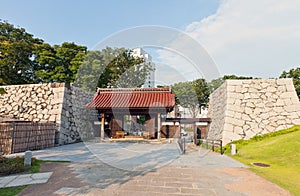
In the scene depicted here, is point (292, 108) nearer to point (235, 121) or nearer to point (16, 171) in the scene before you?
point (235, 121)

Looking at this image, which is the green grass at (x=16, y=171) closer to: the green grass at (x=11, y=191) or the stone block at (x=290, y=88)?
the green grass at (x=11, y=191)

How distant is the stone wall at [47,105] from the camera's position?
13125mm

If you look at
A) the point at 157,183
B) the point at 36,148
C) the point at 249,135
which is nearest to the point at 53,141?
the point at 36,148

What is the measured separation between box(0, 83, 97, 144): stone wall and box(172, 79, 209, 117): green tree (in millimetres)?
20489

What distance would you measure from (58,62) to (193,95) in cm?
2115

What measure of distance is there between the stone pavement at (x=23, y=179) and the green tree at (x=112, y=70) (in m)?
17.6

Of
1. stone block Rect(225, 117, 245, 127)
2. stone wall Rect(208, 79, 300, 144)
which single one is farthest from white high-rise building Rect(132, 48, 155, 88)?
stone block Rect(225, 117, 245, 127)

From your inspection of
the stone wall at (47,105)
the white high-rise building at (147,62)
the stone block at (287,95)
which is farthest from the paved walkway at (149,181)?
the white high-rise building at (147,62)

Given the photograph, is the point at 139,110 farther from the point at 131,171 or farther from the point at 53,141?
the point at 131,171

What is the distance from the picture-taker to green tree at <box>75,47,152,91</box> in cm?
2228

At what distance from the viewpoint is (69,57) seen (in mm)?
22484

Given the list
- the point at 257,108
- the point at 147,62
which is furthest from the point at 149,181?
the point at 147,62

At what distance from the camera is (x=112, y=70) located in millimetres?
26531

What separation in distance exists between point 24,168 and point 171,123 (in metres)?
13.7
